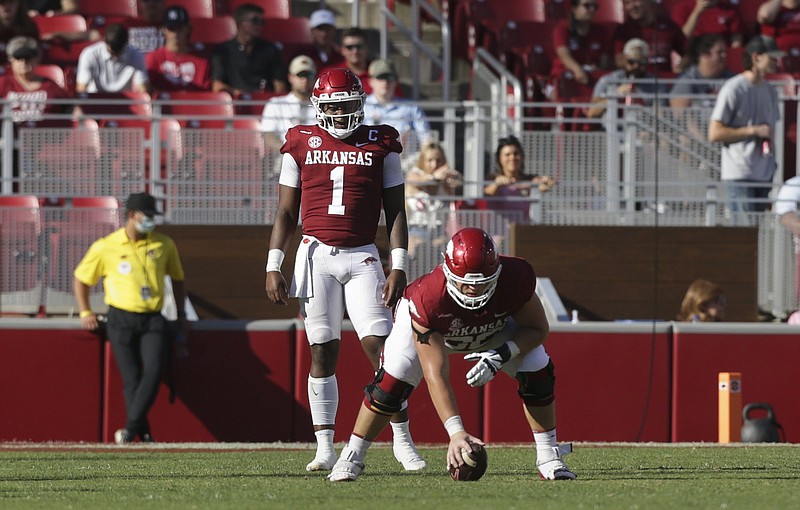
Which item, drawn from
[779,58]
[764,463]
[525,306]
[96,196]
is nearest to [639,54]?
[779,58]

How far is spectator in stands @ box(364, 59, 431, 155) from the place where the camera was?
479 inches

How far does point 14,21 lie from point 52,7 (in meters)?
1.51

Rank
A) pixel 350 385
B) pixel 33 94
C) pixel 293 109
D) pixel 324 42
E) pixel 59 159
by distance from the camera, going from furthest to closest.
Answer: pixel 324 42 → pixel 33 94 → pixel 293 109 → pixel 59 159 → pixel 350 385

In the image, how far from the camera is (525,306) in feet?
21.9

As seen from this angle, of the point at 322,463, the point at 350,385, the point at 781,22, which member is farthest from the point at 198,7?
the point at 322,463

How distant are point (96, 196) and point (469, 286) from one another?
6137 mm

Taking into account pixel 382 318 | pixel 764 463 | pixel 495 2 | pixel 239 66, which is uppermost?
pixel 495 2

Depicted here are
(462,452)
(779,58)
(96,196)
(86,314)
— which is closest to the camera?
(462,452)

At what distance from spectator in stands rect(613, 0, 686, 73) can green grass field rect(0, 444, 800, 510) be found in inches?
286

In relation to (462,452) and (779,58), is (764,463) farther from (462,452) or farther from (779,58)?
(779,58)

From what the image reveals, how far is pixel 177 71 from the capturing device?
1427cm

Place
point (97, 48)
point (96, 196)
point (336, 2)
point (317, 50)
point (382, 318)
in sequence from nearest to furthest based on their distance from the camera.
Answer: point (382, 318), point (96, 196), point (97, 48), point (317, 50), point (336, 2)

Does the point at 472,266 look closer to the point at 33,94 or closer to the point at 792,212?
the point at 792,212

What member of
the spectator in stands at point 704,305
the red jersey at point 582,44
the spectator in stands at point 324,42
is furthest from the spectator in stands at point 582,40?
the spectator in stands at point 704,305
